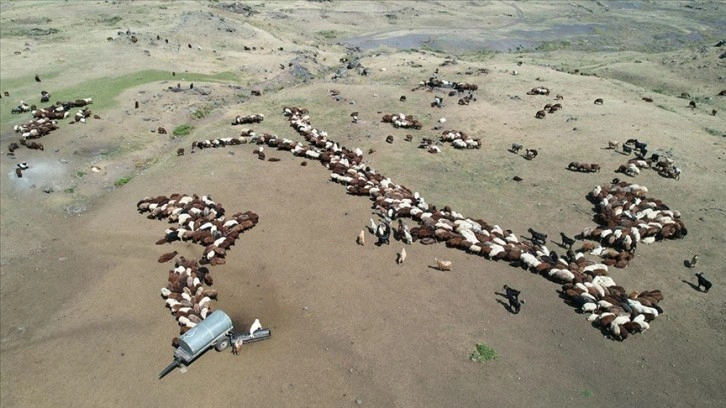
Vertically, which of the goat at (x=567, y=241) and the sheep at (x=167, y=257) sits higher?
the goat at (x=567, y=241)

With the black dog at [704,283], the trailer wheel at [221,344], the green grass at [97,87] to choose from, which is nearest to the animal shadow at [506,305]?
the black dog at [704,283]

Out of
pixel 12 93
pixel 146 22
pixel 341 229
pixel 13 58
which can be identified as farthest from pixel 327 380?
pixel 146 22

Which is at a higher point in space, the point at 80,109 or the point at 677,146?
the point at 677,146

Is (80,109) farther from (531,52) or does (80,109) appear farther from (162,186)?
(531,52)

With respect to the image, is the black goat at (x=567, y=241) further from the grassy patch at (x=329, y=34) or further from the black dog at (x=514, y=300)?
the grassy patch at (x=329, y=34)

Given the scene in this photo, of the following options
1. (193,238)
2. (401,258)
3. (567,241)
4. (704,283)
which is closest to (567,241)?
(567,241)

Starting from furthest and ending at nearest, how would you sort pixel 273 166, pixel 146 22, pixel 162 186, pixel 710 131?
pixel 146 22, pixel 710 131, pixel 273 166, pixel 162 186

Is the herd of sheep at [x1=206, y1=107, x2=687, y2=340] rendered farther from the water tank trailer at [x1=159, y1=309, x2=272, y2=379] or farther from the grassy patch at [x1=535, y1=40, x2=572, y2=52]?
the grassy patch at [x1=535, y1=40, x2=572, y2=52]
